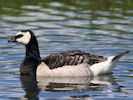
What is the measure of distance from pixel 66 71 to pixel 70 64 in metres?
0.26

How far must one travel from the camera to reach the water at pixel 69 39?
1711 cm

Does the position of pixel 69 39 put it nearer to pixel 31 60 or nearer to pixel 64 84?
pixel 31 60

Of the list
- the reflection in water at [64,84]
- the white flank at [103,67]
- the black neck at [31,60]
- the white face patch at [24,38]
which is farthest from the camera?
the white face patch at [24,38]

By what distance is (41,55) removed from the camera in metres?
21.8

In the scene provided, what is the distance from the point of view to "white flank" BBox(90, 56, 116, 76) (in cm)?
1947

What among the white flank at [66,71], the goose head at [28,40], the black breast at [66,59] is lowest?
the white flank at [66,71]

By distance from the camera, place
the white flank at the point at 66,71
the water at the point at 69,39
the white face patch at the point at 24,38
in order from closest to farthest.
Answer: the water at the point at 69,39 < the white flank at the point at 66,71 < the white face patch at the point at 24,38

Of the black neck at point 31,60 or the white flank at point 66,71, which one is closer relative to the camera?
the white flank at point 66,71

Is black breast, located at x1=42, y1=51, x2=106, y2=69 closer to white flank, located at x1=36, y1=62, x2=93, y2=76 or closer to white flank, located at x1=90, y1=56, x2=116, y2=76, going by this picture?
white flank, located at x1=36, y1=62, x2=93, y2=76


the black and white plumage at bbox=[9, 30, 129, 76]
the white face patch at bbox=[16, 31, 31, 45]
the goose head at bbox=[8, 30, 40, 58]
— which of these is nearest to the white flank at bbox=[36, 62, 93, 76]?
the black and white plumage at bbox=[9, 30, 129, 76]

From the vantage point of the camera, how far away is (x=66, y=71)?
1919 centimetres

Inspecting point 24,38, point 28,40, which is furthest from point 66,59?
point 24,38

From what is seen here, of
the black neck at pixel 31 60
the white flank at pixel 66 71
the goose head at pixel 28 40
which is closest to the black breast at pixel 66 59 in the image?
the white flank at pixel 66 71

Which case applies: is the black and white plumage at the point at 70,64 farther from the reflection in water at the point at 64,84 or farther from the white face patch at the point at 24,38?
the white face patch at the point at 24,38
